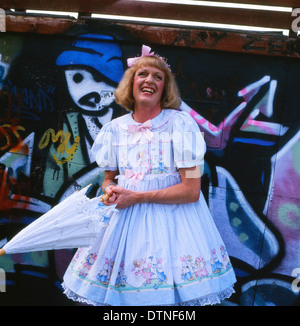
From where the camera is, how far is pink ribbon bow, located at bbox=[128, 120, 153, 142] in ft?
7.61

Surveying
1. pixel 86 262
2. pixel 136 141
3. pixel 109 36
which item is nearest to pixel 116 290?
pixel 86 262

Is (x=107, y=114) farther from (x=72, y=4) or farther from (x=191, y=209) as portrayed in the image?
(x=191, y=209)

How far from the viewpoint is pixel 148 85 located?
2.38 metres

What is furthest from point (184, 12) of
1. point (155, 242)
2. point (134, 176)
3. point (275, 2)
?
point (155, 242)

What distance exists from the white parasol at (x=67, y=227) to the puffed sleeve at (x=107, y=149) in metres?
0.35

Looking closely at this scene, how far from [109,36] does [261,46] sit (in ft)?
4.05

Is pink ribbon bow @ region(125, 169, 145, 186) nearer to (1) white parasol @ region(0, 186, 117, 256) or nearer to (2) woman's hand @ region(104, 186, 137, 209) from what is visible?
(2) woman's hand @ region(104, 186, 137, 209)

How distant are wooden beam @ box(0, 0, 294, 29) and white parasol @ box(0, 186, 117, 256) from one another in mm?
1754

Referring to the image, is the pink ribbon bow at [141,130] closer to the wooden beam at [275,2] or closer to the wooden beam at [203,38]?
the wooden beam at [203,38]

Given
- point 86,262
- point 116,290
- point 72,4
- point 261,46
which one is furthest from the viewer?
point 72,4

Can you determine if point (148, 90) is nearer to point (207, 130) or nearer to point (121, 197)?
point (121, 197)

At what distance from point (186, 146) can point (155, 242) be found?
0.59 meters

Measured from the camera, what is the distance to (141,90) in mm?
2414

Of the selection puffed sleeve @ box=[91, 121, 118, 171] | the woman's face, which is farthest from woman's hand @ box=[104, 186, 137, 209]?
the woman's face
